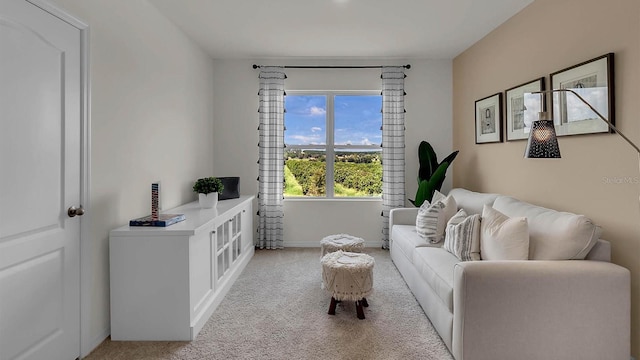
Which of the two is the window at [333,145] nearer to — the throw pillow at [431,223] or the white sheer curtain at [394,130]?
the white sheer curtain at [394,130]

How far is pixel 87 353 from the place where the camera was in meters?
2.21

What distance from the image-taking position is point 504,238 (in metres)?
2.28

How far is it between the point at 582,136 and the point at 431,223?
1378mm

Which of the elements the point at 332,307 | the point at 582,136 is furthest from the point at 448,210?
the point at 332,307

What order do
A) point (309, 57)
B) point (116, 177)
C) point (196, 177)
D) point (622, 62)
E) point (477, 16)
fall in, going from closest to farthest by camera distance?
point (622, 62)
point (116, 177)
point (477, 16)
point (196, 177)
point (309, 57)

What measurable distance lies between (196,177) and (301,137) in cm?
153

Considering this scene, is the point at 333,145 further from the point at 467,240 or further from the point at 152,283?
the point at 152,283

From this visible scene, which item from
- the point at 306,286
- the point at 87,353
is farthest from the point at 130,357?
the point at 306,286

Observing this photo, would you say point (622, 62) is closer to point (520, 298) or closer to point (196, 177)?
point (520, 298)

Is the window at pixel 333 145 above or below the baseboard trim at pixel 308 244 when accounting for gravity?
above

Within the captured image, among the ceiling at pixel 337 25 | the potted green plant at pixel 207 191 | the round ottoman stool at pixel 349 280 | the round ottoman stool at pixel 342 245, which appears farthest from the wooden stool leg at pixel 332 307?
the ceiling at pixel 337 25

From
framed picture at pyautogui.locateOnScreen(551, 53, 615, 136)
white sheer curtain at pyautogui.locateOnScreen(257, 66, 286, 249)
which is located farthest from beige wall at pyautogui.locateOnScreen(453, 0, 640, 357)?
white sheer curtain at pyautogui.locateOnScreen(257, 66, 286, 249)

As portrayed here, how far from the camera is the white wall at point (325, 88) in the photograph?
4.76m

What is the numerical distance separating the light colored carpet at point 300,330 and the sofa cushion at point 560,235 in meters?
0.90
